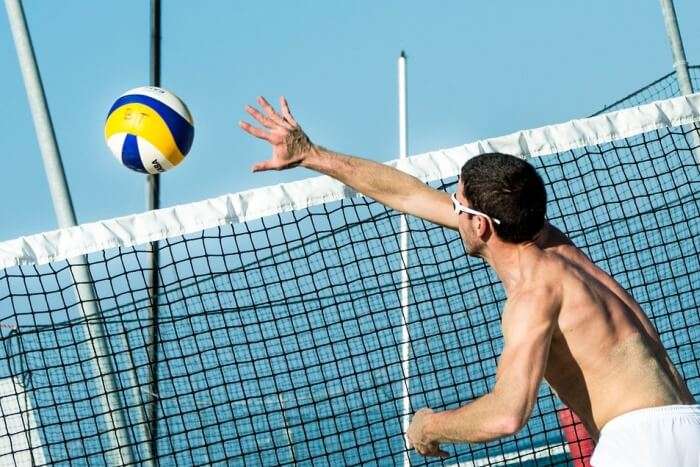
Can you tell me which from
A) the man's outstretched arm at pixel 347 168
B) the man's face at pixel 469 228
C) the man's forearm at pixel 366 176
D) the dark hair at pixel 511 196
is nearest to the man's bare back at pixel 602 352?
the dark hair at pixel 511 196

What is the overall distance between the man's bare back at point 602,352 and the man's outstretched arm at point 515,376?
0.32ft

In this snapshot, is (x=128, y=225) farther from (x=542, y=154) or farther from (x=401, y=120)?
(x=401, y=120)

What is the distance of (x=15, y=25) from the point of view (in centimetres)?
931

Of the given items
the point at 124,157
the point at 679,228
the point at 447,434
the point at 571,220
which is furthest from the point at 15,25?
the point at 447,434

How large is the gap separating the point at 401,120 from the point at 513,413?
10.1m

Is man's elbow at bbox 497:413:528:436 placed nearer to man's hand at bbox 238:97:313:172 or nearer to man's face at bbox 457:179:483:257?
man's face at bbox 457:179:483:257

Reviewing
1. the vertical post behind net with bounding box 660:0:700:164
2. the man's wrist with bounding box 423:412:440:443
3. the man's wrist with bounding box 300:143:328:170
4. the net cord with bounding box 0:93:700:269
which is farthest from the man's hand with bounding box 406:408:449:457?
the vertical post behind net with bounding box 660:0:700:164

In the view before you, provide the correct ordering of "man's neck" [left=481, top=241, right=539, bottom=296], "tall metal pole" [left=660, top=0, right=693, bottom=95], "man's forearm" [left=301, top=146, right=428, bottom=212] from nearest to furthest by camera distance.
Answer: "man's neck" [left=481, top=241, right=539, bottom=296] → "man's forearm" [left=301, top=146, right=428, bottom=212] → "tall metal pole" [left=660, top=0, right=693, bottom=95]

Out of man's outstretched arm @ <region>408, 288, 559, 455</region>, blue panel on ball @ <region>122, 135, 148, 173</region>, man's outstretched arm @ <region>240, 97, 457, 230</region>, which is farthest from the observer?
blue panel on ball @ <region>122, 135, 148, 173</region>

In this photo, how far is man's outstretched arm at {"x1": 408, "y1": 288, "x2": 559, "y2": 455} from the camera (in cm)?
414

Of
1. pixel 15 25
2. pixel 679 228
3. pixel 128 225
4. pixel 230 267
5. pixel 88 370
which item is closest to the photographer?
pixel 128 225

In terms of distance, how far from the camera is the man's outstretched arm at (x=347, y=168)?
5359 millimetres

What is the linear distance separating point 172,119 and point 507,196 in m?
2.84

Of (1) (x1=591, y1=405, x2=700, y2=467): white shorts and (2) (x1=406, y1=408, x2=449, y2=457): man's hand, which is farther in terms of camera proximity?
(2) (x1=406, y1=408, x2=449, y2=457): man's hand
